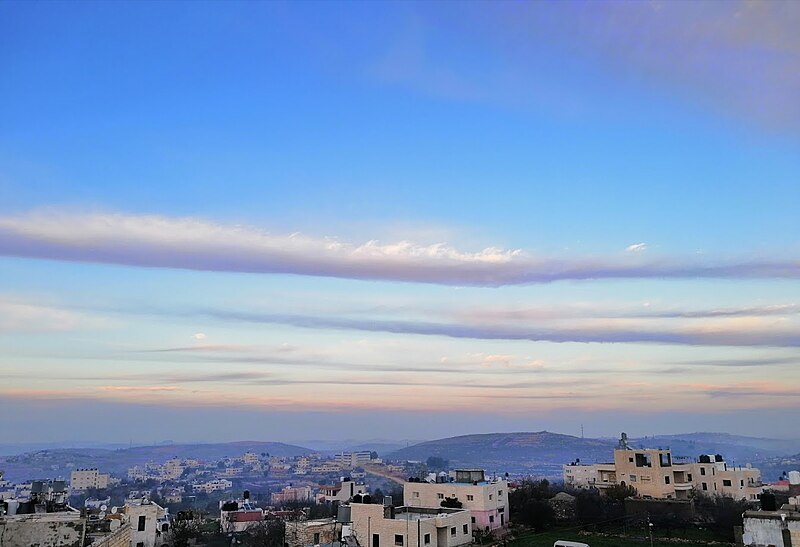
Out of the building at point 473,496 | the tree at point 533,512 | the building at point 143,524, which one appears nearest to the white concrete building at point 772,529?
the building at point 473,496

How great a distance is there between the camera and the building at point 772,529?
19000 millimetres

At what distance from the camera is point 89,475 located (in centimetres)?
12912

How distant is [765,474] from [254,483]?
131 metres

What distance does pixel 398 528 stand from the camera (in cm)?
2947

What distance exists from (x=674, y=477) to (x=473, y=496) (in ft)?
66.3

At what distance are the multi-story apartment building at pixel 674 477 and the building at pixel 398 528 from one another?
21.9m

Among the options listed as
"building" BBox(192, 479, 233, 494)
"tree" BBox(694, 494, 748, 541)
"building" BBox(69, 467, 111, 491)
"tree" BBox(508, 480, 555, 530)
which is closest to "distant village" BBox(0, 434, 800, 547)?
"tree" BBox(508, 480, 555, 530)

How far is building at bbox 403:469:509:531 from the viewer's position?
36.7 meters

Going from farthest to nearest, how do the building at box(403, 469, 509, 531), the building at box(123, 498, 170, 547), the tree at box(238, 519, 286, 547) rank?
the building at box(403, 469, 509, 531)
the tree at box(238, 519, 286, 547)
the building at box(123, 498, 170, 547)

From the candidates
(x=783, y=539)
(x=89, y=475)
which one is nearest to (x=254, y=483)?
(x=89, y=475)

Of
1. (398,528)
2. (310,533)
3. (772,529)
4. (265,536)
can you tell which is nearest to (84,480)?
(265,536)

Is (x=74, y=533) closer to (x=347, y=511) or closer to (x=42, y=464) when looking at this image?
(x=347, y=511)

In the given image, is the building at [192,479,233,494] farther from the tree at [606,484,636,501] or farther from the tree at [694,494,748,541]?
the tree at [694,494,748,541]

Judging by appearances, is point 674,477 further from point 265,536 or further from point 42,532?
point 42,532
